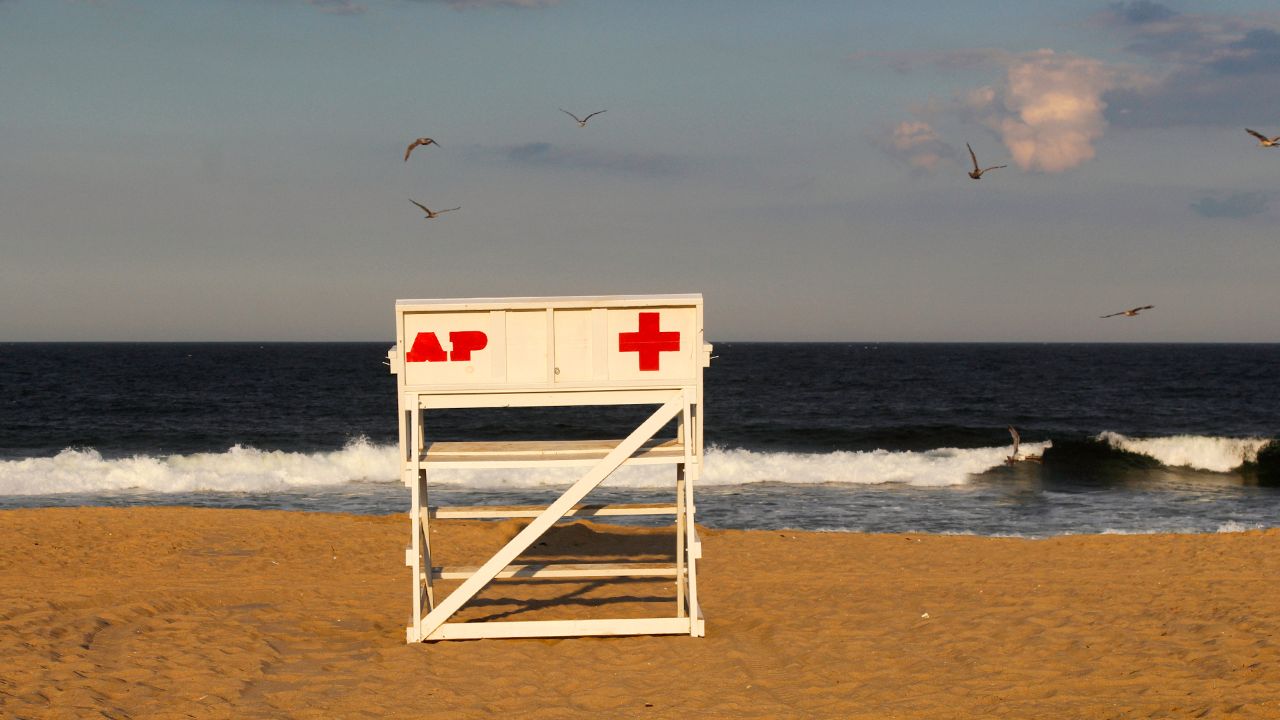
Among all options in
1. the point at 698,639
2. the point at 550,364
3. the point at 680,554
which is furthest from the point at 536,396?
→ the point at 698,639

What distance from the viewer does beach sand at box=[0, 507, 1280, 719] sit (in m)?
8.01

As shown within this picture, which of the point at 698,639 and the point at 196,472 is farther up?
the point at 698,639

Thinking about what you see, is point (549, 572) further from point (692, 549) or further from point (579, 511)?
point (692, 549)

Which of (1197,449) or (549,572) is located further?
(1197,449)

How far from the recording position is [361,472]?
29.8m

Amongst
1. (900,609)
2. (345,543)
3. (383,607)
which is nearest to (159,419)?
(345,543)

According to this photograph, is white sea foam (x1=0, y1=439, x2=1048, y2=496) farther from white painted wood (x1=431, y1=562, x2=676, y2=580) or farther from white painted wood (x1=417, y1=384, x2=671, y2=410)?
white painted wood (x1=417, y1=384, x2=671, y2=410)

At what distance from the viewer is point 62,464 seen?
3031 centimetres

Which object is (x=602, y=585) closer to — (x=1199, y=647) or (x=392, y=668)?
(x=392, y=668)

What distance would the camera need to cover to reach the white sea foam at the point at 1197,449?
34.6 meters

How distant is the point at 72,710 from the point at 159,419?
46243 mm

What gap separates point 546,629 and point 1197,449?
1278 inches

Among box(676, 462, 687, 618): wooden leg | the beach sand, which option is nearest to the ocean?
the beach sand

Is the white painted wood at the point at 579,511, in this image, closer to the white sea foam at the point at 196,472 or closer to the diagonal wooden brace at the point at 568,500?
the diagonal wooden brace at the point at 568,500
